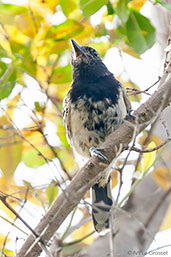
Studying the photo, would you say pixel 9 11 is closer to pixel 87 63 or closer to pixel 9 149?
pixel 87 63

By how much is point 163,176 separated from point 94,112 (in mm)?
757

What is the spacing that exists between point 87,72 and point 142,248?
1363mm

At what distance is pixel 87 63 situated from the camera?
12.9ft

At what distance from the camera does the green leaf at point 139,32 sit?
327cm

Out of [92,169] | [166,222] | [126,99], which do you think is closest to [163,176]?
[166,222]

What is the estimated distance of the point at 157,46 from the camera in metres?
4.32

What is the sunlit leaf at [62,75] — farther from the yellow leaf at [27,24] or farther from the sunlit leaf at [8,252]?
the sunlit leaf at [8,252]

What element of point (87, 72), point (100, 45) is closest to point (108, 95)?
point (87, 72)

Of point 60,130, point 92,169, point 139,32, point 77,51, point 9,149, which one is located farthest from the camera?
point 60,130

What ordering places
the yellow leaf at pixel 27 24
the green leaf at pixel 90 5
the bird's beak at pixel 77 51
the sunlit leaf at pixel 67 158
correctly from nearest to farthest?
the green leaf at pixel 90 5
the yellow leaf at pixel 27 24
the bird's beak at pixel 77 51
the sunlit leaf at pixel 67 158

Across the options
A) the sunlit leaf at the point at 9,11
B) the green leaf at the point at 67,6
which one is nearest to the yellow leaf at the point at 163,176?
the green leaf at the point at 67,6

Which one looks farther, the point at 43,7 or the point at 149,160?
the point at 43,7

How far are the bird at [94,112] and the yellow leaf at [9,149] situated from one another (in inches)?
15.9

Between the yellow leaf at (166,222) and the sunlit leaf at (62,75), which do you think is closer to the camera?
the yellow leaf at (166,222)
